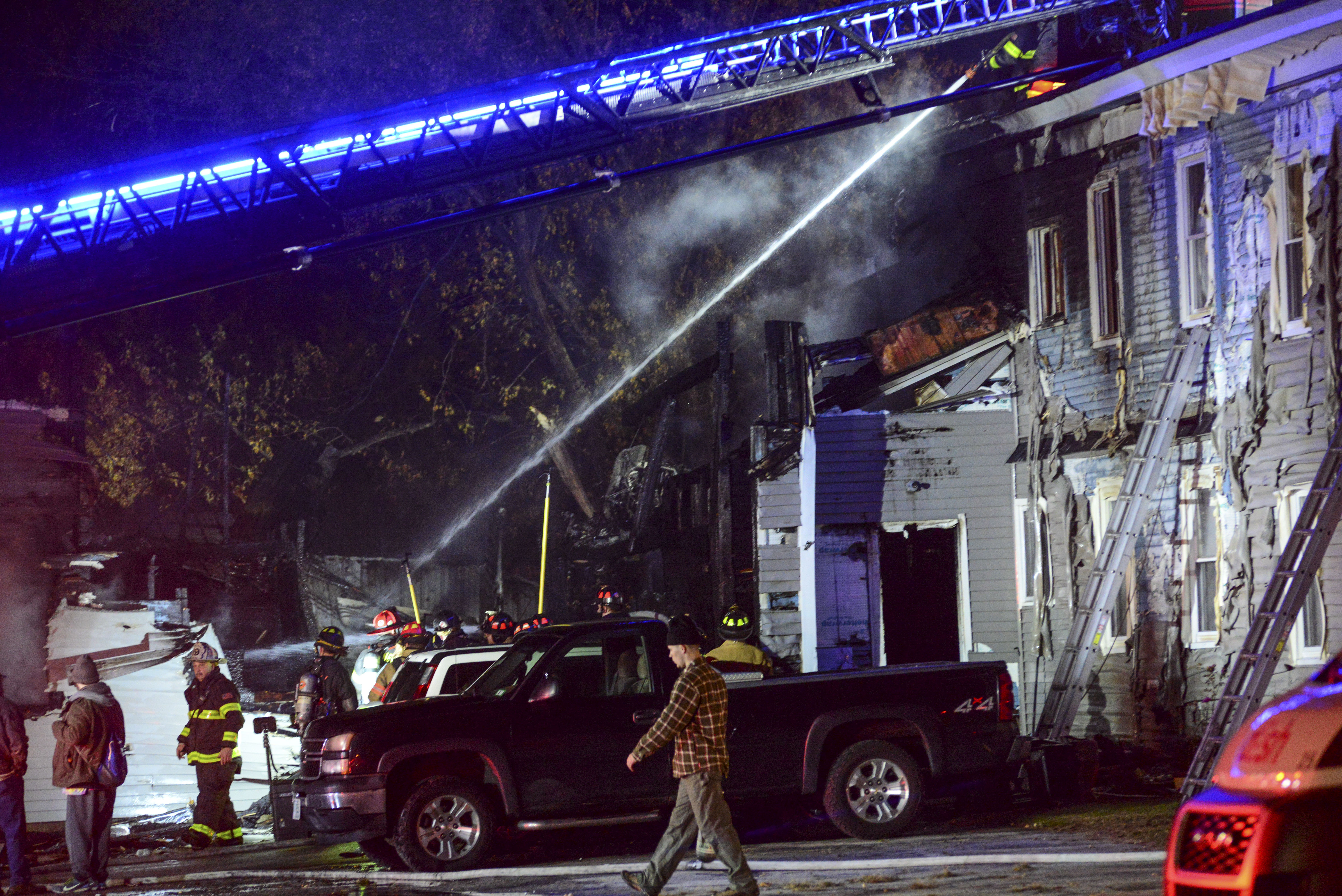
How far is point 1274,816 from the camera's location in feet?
11.0

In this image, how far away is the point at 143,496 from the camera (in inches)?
940

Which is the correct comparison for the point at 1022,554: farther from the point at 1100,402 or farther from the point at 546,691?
the point at 546,691

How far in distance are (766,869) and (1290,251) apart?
8080 millimetres

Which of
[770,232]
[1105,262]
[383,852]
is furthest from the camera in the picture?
[770,232]

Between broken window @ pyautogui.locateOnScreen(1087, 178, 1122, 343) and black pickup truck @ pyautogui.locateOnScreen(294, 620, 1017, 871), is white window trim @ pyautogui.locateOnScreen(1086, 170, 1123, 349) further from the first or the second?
black pickup truck @ pyautogui.locateOnScreen(294, 620, 1017, 871)

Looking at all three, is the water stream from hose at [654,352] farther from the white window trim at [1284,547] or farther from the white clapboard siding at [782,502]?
the white window trim at [1284,547]

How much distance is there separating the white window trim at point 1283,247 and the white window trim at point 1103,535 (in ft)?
8.27

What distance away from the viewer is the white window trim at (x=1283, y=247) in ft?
39.0

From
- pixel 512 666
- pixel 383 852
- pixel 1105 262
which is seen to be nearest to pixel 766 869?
pixel 512 666

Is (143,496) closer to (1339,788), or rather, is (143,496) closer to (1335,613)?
(1335,613)

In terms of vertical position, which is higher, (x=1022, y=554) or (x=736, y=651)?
(x=1022, y=554)

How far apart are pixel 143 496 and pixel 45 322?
46.4ft

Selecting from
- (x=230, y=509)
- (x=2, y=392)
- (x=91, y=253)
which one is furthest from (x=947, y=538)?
(x=230, y=509)

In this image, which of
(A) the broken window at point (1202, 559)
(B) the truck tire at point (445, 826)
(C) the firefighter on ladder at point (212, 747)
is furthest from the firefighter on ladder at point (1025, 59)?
(C) the firefighter on ladder at point (212, 747)
